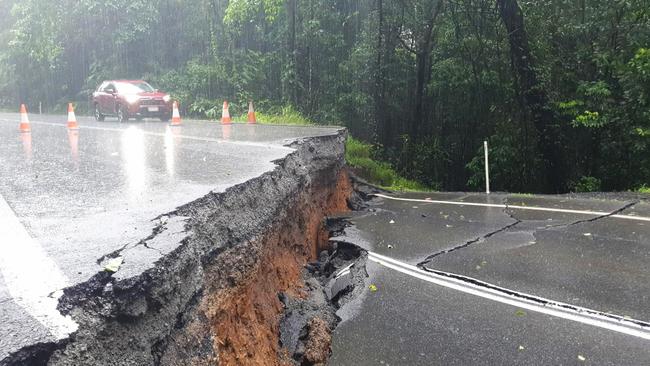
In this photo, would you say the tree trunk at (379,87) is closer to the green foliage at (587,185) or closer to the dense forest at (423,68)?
the dense forest at (423,68)

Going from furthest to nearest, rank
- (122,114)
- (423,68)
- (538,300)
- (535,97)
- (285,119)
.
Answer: (122,114)
(423,68)
(285,119)
(535,97)
(538,300)

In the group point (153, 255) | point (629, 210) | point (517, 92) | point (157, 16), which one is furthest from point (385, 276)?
point (157, 16)

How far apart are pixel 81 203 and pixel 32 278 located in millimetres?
2438

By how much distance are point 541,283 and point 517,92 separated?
12.0m

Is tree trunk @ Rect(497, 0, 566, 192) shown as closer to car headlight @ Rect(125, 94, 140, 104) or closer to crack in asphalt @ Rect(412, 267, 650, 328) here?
crack in asphalt @ Rect(412, 267, 650, 328)

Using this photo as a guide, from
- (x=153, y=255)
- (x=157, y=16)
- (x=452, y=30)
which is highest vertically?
(x=157, y=16)

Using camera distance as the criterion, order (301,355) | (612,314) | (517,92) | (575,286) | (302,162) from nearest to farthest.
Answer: (301,355)
(612,314)
(575,286)
(302,162)
(517,92)

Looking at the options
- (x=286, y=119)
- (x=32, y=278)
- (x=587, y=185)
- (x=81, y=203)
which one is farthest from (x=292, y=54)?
(x=32, y=278)

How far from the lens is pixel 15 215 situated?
4953 mm

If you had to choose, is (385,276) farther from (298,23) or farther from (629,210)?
(298,23)

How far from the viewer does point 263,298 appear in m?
5.03

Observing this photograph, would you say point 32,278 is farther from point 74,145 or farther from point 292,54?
point 292,54

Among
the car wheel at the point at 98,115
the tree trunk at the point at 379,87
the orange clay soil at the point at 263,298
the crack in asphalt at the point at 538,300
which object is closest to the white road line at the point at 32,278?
the orange clay soil at the point at 263,298

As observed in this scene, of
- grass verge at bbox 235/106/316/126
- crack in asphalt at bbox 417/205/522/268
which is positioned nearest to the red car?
grass verge at bbox 235/106/316/126
